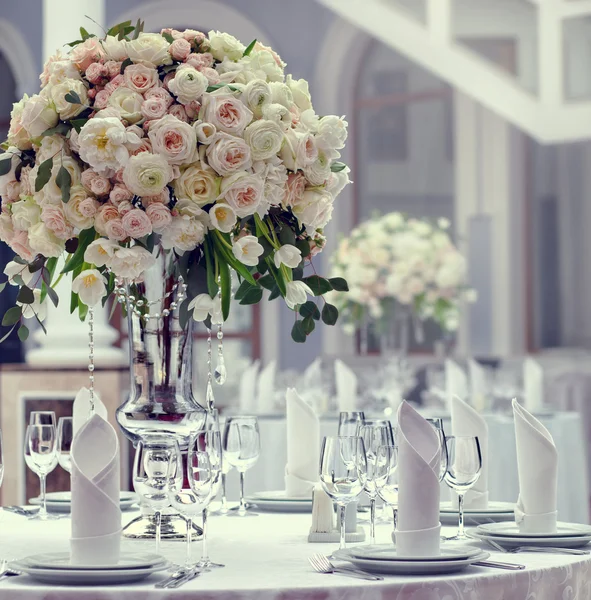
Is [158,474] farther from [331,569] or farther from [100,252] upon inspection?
[100,252]

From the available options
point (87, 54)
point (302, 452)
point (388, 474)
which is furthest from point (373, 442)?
point (87, 54)

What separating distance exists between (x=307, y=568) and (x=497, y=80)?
458 centimetres

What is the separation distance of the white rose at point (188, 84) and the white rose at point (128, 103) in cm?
6

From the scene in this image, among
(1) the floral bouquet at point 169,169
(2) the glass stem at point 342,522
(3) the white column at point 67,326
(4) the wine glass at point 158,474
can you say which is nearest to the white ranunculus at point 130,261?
(1) the floral bouquet at point 169,169

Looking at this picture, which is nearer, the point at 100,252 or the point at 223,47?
the point at 100,252

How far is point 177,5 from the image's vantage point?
8836 millimetres

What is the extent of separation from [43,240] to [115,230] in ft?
0.48

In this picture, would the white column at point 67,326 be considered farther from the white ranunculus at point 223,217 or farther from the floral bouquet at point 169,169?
the white ranunculus at point 223,217

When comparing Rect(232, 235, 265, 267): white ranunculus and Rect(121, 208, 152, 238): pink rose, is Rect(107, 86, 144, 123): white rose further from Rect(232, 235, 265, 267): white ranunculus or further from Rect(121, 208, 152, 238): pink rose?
Rect(232, 235, 265, 267): white ranunculus

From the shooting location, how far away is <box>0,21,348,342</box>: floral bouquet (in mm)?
2100

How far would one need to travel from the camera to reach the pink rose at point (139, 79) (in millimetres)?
2143

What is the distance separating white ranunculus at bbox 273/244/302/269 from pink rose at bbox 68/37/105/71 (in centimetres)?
49

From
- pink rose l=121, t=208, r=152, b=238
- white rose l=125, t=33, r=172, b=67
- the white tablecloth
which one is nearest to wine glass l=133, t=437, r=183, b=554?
pink rose l=121, t=208, r=152, b=238

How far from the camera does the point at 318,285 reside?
231 centimetres
